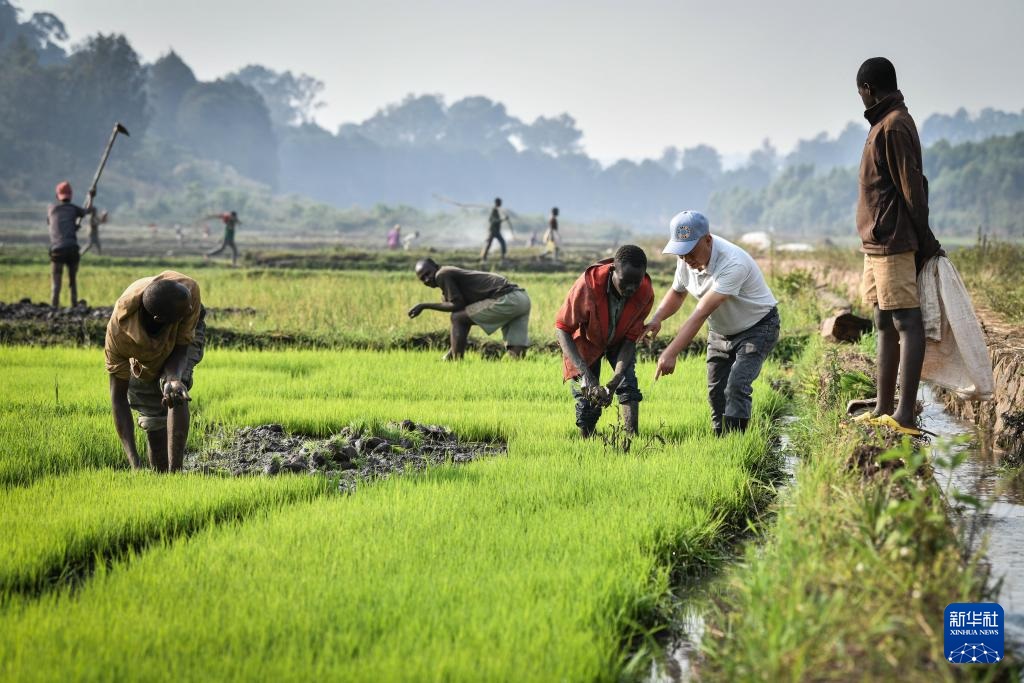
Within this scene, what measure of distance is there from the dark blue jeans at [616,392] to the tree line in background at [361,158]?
49.9m

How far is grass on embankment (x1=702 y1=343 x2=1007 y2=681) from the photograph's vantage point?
2561 millimetres

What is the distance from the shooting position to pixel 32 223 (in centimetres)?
4500

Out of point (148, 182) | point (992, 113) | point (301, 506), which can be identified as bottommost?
point (301, 506)

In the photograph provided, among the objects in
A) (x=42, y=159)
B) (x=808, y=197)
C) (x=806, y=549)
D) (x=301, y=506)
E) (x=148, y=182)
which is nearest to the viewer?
(x=806, y=549)

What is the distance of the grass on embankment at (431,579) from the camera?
282 cm

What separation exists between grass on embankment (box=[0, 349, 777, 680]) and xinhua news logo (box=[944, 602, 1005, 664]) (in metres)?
0.88

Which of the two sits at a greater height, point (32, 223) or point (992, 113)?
point (992, 113)

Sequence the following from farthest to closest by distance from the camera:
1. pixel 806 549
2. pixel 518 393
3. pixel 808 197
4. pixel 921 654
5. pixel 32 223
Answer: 1. pixel 808 197
2. pixel 32 223
3. pixel 518 393
4. pixel 806 549
5. pixel 921 654

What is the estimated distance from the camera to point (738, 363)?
527 cm

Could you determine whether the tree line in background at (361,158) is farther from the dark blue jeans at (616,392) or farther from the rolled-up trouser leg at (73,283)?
the dark blue jeans at (616,392)

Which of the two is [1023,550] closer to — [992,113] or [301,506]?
[301,506]

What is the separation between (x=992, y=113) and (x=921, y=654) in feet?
569

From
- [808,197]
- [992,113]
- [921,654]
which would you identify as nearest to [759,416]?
[921,654]

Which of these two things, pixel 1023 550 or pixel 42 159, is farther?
pixel 42 159
